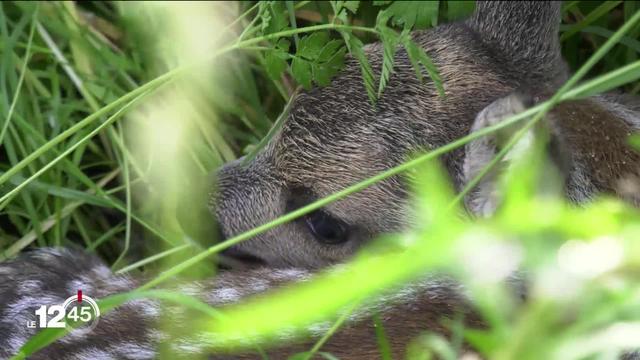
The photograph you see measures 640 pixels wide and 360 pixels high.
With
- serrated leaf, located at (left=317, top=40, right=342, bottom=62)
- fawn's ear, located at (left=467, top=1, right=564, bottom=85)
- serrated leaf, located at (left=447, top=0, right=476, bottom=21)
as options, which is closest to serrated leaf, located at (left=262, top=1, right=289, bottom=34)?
serrated leaf, located at (left=317, top=40, right=342, bottom=62)

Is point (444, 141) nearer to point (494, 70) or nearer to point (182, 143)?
point (494, 70)

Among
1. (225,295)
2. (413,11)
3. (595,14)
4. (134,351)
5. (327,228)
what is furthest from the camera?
(595,14)

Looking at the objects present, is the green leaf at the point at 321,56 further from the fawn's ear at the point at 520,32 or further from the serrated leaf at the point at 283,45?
the fawn's ear at the point at 520,32

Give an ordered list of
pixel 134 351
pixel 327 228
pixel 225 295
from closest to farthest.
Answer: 1. pixel 134 351
2. pixel 225 295
3. pixel 327 228

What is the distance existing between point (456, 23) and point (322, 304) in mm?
2151

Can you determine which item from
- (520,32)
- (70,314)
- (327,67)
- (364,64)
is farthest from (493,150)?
(70,314)

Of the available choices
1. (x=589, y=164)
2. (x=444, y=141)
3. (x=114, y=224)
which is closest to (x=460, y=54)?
(x=444, y=141)

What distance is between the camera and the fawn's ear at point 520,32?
2879 millimetres

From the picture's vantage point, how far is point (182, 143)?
2150 millimetres

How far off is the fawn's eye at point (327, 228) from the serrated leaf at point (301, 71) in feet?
1.52

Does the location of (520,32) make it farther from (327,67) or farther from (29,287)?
(29,287)

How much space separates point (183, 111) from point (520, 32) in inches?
42.5

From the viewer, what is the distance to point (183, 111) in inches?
94.6

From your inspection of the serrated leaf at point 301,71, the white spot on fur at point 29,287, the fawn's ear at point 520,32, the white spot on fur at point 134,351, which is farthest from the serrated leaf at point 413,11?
the white spot on fur at point 29,287
